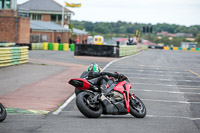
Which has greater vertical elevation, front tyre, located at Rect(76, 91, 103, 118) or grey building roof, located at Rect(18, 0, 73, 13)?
grey building roof, located at Rect(18, 0, 73, 13)

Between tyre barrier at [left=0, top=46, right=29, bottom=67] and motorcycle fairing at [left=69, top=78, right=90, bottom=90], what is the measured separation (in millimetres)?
14980

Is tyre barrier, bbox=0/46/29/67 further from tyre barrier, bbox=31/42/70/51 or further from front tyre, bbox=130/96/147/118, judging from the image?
tyre barrier, bbox=31/42/70/51

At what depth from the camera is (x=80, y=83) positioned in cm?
877

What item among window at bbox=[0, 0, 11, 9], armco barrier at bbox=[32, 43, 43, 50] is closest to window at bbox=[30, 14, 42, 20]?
armco barrier at bbox=[32, 43, 43, 50]

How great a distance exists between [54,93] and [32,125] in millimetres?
6162

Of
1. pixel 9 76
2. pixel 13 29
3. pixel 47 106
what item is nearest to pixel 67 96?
pixel 47 106

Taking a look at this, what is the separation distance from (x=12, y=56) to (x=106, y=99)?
16.8 m

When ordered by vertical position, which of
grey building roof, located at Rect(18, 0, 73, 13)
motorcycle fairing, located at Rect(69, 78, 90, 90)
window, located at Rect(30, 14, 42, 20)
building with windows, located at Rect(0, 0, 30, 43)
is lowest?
motorcycle fairing, located at Rect(69, 78, 90, 90)

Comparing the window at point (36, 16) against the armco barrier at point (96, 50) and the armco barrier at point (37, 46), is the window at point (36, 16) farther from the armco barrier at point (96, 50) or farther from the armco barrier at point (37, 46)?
the armco barrier at point (96, 50)

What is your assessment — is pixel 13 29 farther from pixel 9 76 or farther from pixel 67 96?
pixel 67 96

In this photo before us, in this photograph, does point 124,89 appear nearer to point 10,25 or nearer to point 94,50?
point 94,50

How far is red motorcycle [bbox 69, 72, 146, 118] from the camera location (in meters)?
8.62

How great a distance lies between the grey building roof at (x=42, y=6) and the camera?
87500 millimetres

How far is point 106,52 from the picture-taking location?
127ft
